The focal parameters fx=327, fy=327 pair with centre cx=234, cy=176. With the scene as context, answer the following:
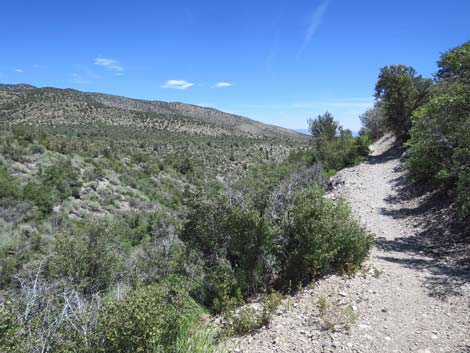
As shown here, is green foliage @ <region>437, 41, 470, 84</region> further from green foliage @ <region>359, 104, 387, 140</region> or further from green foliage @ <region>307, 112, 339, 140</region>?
green foliage @ <region>359, 104, 387, 140</region>

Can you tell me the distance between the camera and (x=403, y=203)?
47.1 ft

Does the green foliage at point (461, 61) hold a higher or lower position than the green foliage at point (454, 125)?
higher

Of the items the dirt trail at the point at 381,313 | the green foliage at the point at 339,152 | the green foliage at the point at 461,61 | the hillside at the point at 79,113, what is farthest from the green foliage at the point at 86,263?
the hillside at the point at 79,113

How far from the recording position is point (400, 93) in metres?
27.0

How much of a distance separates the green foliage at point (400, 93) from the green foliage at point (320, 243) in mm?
23484

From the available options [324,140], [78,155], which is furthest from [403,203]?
[78,155]

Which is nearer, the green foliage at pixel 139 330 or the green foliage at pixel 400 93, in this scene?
the green foliage at pixel 139 330

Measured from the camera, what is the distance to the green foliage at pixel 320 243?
21.5ft

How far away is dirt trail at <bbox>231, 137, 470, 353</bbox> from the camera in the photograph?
4562 mm

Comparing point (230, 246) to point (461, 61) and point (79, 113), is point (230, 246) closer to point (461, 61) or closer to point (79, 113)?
point (461, 61)

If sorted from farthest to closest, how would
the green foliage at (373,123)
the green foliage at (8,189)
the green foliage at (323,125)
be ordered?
the green foliage at (373,123) < the green foliage at (323,125) < the green foliage at (8,189)

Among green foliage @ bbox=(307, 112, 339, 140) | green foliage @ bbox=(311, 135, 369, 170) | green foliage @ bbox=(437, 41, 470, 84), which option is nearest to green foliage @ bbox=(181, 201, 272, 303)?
green foliage @ bbox=(437, 41, 470, 84)

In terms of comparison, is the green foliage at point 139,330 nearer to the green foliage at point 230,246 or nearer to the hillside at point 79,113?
the green foliage at point 230,246

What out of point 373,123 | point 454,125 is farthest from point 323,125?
point 454,125
